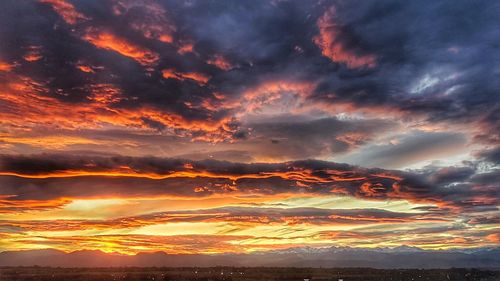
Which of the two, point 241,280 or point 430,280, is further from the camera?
point 430,280

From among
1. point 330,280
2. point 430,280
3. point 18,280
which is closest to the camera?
point 18,280

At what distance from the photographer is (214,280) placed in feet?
419

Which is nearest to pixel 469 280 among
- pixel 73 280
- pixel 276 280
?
pixel 276 280

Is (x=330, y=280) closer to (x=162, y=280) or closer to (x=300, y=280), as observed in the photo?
(x=300, y=280)

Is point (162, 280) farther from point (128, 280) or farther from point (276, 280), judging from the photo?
point (276, 280)

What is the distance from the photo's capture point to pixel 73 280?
5162 inches

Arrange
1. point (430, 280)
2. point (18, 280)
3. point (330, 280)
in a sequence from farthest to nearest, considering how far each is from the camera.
Result: point (430, 280) → point (330, 280) → point (18, 280)

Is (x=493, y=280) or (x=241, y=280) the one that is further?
(x=493, y=280)

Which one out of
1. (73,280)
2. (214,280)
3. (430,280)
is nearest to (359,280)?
(430,280)

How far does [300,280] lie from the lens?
138500 millimetres

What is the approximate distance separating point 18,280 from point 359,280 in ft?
299

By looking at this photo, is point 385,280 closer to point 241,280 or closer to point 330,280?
point 330,280

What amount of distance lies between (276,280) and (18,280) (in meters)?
68.7

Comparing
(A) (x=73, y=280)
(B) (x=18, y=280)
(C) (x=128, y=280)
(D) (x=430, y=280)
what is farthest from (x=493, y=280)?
(B) (x=18, y=280)
